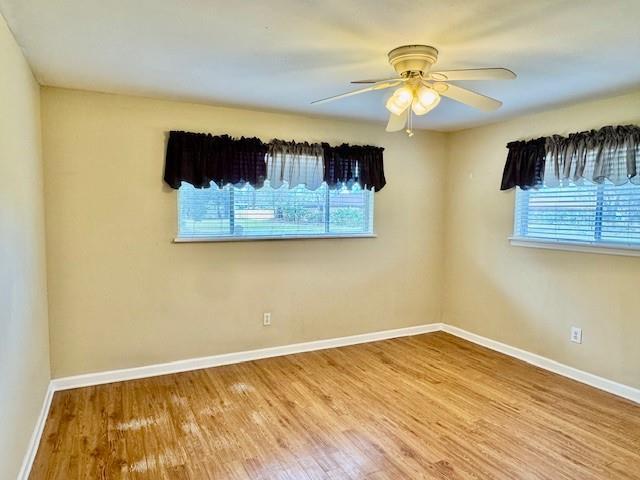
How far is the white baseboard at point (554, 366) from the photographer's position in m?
3.12

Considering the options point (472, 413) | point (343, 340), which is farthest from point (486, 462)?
point (343, 340)

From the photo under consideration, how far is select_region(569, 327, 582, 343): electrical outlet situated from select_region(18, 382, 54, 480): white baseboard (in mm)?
3811

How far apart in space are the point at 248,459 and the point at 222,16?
7.34 feet

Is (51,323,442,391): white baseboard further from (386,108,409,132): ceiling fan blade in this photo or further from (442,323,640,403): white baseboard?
(386,108,409,132): ceiling fan blade

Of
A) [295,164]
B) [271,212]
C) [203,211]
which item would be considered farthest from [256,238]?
[295,164]

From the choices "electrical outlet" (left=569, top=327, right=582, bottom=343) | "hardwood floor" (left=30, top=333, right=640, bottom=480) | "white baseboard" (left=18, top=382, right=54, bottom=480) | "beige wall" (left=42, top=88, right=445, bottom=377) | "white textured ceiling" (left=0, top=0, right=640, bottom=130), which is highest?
"white textured ceiling" (left=0, top=0, right=640, bottom=130)

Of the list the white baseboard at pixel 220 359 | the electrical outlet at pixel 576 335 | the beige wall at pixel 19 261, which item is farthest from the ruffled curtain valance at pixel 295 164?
the electrical outlet at pixel 576 335

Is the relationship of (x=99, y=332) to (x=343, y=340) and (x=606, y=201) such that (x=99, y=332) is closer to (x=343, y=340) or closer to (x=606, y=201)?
(x=343, y=340)

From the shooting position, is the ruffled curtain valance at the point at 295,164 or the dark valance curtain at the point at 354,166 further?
the dark valance curtain at the point at 354,166

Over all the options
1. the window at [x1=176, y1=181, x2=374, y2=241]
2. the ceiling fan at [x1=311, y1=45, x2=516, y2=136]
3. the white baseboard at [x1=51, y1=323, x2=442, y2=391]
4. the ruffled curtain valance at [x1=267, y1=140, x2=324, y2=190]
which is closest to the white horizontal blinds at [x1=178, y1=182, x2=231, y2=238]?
the window at [x1=176, y1=181, x2=374, y2=241]

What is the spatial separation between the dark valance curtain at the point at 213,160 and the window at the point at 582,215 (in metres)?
2.42

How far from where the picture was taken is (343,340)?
4.23 m

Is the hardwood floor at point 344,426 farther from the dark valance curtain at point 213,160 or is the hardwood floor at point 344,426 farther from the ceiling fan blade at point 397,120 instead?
the ceiling fan blade at point 397,120

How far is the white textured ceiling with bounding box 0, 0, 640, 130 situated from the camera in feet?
5.98
